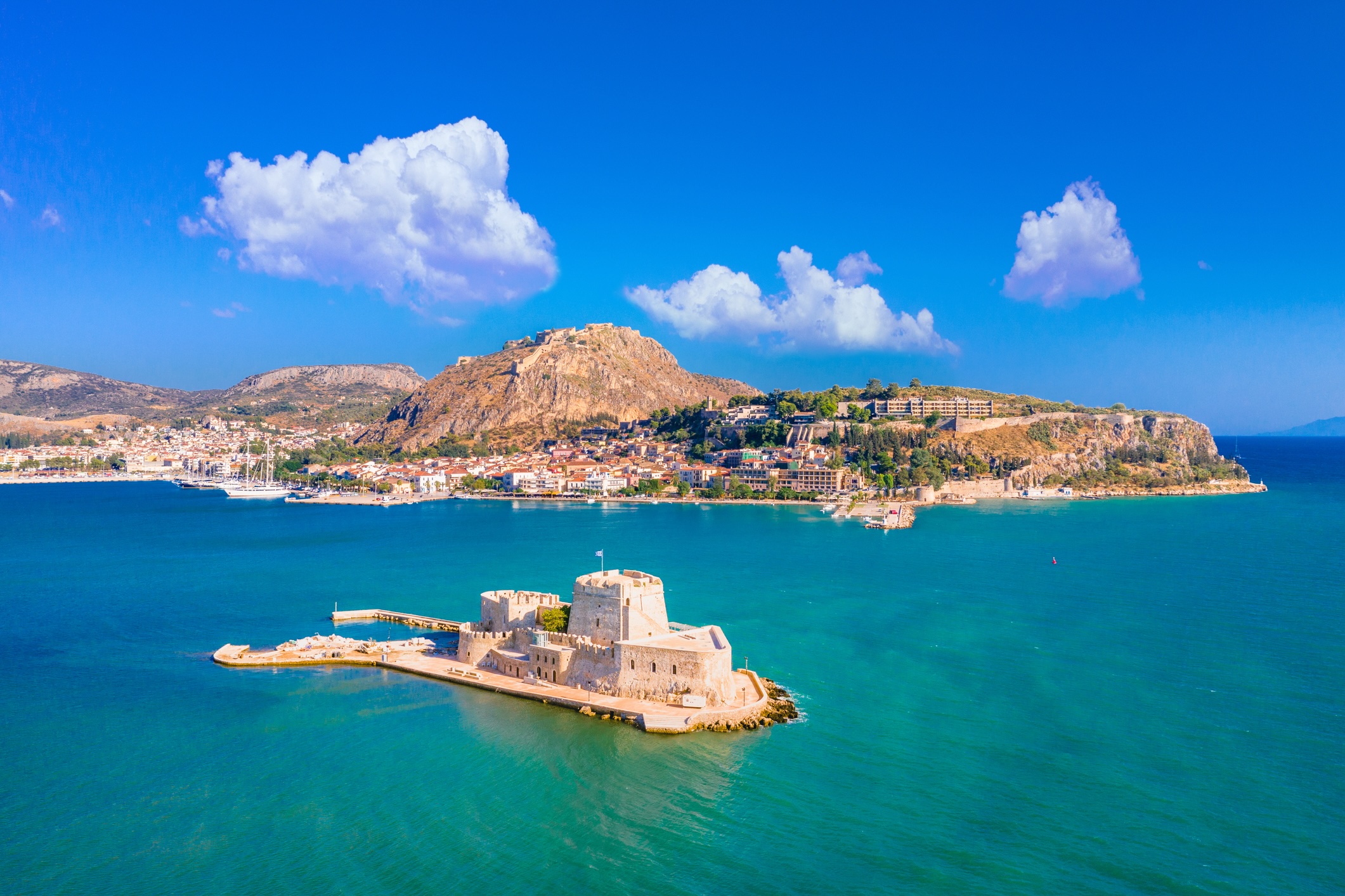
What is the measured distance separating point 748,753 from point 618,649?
478cm

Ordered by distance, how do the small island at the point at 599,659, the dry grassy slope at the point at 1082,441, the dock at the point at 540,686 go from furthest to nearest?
the dry grassy slope at the point at 1082,441, the small island at the point at 599,659, the dock at the point at 540,686

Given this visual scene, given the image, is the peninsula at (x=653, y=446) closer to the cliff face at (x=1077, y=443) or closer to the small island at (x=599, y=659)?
the cliff face at (x=1077, y=443)

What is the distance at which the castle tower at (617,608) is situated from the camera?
2230 centimetres

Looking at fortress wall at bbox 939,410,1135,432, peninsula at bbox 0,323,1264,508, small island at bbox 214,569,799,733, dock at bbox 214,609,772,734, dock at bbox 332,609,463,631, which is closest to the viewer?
dock at bbox 214,609,772,734

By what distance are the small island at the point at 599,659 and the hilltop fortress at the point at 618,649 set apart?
0.03m

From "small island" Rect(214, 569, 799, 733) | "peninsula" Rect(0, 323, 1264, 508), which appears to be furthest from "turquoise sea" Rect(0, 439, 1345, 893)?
"peninsula" Rect(0, 323, 1264, 508)

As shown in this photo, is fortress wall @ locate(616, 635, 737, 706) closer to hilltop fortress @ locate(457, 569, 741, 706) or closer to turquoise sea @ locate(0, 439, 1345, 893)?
hilltop fortress @ locate(457, 569, 741, 706)

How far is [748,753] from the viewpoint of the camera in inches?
756

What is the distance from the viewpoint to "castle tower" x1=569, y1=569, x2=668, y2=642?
22.3 meters

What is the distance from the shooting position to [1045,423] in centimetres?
10200

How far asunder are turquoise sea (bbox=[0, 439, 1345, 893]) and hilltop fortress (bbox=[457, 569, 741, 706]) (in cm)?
146

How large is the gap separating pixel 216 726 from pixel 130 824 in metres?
4.94

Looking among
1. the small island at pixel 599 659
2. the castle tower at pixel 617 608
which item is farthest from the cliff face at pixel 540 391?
the castle tower at pixel 617 608

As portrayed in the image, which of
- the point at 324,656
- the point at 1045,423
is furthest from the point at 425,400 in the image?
the point at 324,656
